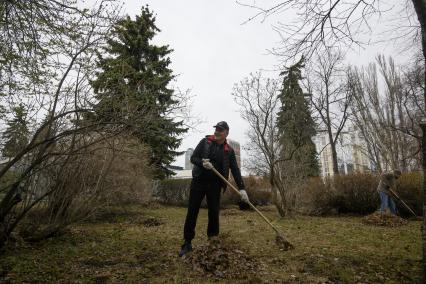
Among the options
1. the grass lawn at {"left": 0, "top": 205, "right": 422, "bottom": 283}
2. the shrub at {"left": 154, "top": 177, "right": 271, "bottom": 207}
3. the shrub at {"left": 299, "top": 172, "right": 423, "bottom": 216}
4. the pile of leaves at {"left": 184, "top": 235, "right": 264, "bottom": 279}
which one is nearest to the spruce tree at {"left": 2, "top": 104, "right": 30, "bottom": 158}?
the grass lawn at {"left": 0, "top": 205, "right": 422, "bottom": 283}

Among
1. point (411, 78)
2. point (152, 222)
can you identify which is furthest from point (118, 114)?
point (411, 78)

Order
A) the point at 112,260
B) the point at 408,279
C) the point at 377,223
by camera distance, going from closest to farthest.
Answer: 1. the point at 408,279
2. the point at 112,260
3. the point at 377,223

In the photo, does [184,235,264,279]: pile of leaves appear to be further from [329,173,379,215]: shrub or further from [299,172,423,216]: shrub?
[329,173,379,215]: shrub

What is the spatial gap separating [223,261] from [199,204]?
930mm

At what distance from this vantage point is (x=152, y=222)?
28.6 feet

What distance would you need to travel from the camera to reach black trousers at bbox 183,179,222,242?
4344 millimetres

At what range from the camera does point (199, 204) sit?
436 centimetres

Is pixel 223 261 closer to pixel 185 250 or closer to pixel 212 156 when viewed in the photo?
pixel 185 250

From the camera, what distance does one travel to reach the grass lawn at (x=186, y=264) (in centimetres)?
353

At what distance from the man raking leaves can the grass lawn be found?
34cm

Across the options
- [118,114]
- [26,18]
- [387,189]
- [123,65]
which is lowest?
[387,189]

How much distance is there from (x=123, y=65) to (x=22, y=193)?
2.74 m

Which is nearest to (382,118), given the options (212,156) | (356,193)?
(356,193)

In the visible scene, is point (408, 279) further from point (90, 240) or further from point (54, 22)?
point (54, 22)
